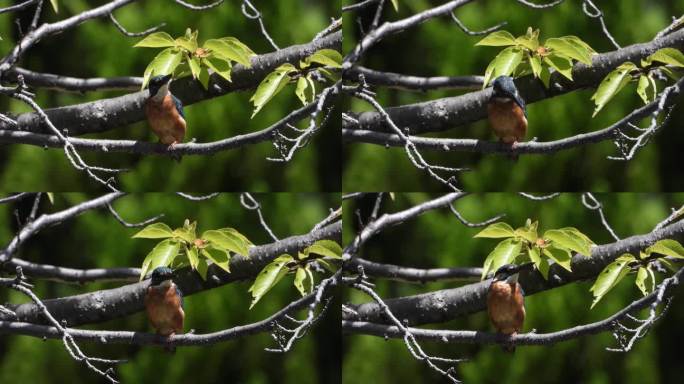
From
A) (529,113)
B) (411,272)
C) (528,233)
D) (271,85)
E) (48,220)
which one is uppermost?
(271,85)

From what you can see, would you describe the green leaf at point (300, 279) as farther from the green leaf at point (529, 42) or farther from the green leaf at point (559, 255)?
the green leaf at point (529, 42)

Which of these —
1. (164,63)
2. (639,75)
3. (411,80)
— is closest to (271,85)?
(164,63)

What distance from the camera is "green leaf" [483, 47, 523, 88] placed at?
331 centimetres

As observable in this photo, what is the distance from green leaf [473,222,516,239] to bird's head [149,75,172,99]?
41.8 inches

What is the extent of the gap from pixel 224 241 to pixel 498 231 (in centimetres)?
85

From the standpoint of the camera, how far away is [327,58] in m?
3.34

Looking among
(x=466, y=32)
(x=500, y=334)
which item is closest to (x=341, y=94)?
(x=466, y=32)

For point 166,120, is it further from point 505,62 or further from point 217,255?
point 505,62

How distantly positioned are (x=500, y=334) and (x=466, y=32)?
0.96 metres

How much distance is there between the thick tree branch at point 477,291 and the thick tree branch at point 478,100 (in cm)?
47

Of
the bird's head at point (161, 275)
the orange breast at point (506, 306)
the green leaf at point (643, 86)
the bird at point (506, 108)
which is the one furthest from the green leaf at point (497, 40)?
the bird's head at point (161, 275)

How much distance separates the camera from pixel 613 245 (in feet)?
11.1

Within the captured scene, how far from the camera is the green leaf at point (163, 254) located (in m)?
3.34

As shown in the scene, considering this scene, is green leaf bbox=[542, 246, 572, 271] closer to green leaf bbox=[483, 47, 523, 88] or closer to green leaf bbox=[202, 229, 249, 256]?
green leaf bbox=[483, 47, 523, 88]
